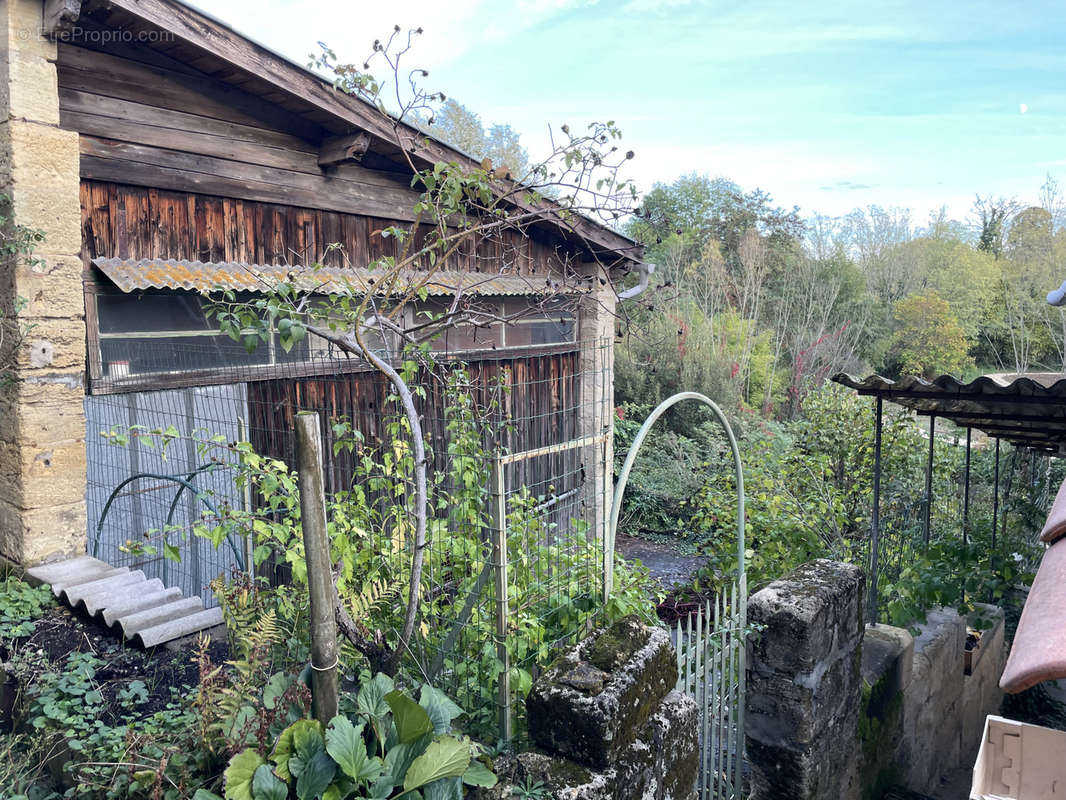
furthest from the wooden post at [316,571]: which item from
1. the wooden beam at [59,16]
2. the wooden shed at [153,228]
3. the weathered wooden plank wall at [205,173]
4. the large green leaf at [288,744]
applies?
the wooden beam at [59,16]

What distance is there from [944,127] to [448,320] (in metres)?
65.2

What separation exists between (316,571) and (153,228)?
379 centimetres

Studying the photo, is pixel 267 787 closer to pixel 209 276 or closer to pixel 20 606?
pixel 20 606

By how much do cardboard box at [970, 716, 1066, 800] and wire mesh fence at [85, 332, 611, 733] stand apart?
1556 mm

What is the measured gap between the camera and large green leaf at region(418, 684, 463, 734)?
2.16m

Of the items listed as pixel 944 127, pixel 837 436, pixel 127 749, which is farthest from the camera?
pixel 944 127

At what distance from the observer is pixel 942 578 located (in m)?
4.56

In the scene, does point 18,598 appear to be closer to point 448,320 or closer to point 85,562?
point 85,562

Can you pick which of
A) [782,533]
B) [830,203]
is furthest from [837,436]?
[830,203]

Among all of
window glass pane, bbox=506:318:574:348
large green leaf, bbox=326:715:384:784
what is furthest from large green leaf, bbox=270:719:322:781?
window glass pane, bbox=506:318:574:348

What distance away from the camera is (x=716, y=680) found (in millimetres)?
3193

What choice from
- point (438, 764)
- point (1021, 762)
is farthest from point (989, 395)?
point (438, 764)

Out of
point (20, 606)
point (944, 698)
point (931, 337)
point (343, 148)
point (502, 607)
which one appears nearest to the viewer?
point (502, 607)

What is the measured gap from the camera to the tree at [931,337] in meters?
20.6
